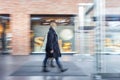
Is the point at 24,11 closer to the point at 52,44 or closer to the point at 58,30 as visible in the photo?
the point at 58,30

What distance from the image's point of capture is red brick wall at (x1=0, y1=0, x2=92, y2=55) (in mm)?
25875

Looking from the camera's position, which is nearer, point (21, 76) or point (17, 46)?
point (21, 76)

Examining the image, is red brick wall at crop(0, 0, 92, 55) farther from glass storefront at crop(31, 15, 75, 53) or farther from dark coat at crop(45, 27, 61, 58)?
dark coat at crop(45, 27, 61, 58)

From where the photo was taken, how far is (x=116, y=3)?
12617mm

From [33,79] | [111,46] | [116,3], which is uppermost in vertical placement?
[116,3]

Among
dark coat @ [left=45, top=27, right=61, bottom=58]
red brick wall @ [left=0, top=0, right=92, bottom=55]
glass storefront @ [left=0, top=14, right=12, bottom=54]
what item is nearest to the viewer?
dark coat @ [left=45, top=27, right=61, bottom=58]

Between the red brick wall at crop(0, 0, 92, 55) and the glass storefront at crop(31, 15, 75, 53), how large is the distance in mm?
715

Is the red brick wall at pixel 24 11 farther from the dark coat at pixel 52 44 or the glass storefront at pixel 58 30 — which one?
the dark coat at pixel 52 44

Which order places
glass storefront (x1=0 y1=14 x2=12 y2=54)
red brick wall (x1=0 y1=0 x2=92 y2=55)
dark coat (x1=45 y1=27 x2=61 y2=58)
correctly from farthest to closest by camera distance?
glass storefront (x1=0 y1=14 x2=12 y2=54), red brick wall (x1=0 y1=0 x2=92 y2=55), dark coat (x1=45 y1=27 x2=61 y2=58)

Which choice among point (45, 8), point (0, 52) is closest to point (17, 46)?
point (0, 52)

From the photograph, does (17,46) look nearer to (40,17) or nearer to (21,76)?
(40,17)

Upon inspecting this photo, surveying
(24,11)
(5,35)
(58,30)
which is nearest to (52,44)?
(24,11)

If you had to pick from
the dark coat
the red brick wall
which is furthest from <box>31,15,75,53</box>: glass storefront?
the dark coat

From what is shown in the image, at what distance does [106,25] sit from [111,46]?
0.82 m
